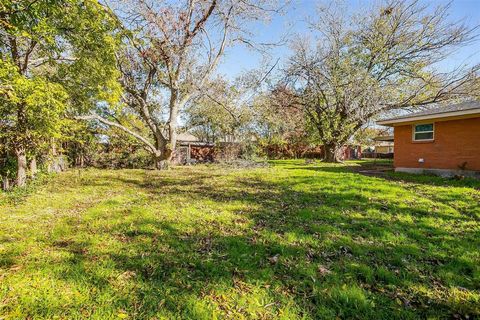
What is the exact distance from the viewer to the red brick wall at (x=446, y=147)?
10.5 metres

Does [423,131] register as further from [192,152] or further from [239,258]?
[192,152]

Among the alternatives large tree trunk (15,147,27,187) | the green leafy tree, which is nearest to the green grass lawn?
large tree trunk (15,147,27,187)

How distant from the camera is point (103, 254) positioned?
3.48 metres

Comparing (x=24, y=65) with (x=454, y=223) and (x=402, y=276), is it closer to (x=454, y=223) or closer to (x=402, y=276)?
(x=402, y=276)

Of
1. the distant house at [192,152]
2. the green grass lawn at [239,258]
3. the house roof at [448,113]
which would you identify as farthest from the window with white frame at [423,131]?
the distant house at [192,152]

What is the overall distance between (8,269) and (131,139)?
44.5ft

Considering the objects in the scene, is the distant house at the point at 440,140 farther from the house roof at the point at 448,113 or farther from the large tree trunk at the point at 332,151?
the large tree trunk at the point at 332,151

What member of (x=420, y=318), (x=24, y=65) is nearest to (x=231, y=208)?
(x=420, y=318)

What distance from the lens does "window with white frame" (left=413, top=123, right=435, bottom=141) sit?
1189cm

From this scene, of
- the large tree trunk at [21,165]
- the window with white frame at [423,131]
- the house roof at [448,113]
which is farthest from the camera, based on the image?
the window with white frame at [423,131]

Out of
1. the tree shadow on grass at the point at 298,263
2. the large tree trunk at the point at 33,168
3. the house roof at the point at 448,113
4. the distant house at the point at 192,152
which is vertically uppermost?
the house roof at the point at 448,113

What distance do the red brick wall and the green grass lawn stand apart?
5.61 metres

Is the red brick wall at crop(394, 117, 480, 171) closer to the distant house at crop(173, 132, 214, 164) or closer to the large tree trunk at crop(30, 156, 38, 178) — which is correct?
the distant house at crop(173, 132, 214, 164)

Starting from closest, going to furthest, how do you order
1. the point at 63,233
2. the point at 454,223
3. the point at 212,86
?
1. the point at 63,233
2. the point at 454,223
3. the point at 212,86
